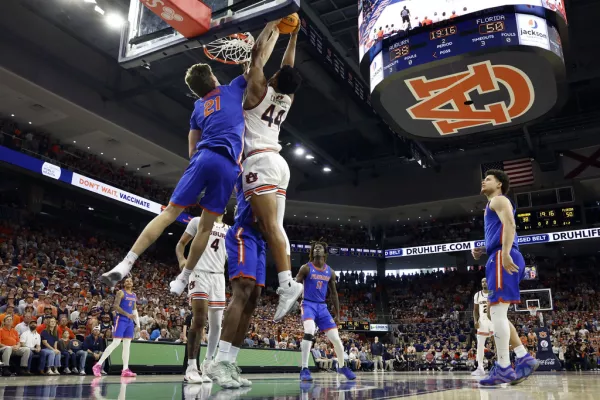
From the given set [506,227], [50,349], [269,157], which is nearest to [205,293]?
[269,157]

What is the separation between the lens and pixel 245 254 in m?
3.92

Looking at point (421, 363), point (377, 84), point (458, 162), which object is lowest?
point (421, 363)

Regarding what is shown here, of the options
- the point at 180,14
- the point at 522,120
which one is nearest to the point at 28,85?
the point at 180,14

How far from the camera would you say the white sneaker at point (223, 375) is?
3.60 meters

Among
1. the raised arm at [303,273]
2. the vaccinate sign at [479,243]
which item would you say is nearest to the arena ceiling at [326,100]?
the vaccinate sign at [479,243]

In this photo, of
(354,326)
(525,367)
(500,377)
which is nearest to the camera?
(500,377)

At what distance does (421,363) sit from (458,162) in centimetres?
1202

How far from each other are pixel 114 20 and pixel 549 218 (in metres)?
20.0

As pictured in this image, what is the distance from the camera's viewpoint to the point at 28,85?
15359mm

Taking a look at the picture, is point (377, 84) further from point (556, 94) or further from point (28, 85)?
point (28, 85)

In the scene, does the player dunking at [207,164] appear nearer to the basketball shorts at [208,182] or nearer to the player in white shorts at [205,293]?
the basketball shorts at [208,182]

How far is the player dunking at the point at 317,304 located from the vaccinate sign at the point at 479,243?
13765 mm

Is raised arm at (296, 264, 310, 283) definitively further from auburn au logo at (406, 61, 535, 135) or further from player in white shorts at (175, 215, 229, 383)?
auburn au logo at (406, 61, 535, 135)

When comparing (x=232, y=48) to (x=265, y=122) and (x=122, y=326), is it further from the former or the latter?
(x=122, y=326)
